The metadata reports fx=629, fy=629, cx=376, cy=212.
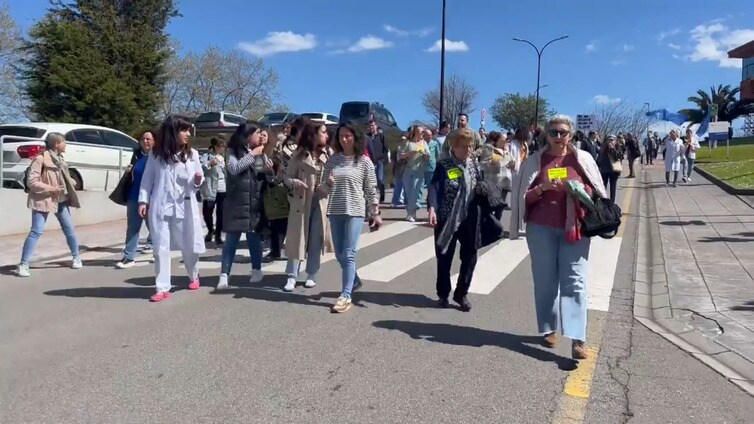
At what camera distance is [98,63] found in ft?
95.1

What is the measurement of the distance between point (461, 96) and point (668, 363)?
55094 millimetres

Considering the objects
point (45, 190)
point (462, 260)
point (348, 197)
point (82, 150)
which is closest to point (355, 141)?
point (348, 197)

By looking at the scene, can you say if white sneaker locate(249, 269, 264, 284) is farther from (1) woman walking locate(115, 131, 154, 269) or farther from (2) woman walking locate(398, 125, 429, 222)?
(2) woman walking locate(398, 125, 429, 222)

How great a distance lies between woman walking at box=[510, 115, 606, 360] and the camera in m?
4.62

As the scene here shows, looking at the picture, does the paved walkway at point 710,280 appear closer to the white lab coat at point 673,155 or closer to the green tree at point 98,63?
the white lab coat at point 673,155

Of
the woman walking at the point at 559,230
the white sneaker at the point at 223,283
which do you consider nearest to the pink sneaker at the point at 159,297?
the white sneaker at the point at 223,283

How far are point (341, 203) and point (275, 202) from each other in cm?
118

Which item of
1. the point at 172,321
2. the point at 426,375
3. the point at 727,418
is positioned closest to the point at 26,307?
the point at 172,321

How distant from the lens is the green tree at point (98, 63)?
2844 cm

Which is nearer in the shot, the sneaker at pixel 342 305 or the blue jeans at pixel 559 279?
the blue jeans at pixel 559 279

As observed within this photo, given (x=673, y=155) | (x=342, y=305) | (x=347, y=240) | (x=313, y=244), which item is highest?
(x=673, y=155)

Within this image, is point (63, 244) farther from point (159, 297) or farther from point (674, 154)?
point (674, 154)

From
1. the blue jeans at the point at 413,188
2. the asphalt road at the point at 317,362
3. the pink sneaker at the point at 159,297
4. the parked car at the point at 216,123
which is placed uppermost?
the parked car at the point at 216,123

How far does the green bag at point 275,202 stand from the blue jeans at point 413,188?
6113mm
